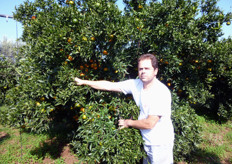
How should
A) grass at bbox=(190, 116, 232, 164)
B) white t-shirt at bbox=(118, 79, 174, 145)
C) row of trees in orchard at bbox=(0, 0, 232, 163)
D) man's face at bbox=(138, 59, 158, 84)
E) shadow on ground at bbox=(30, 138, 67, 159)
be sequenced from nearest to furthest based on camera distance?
white t-shirt at bbox=(118, 79, 174, 145), man's face at bbox=(138, 59, 158, 84), row of trees in orchard at bbox=(0, 0, 232, 163), grass at bbox=(190, 116, 232, 164), shadow on ground at bbox=(30, 138, 67, 159)

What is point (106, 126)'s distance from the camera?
7.21ft

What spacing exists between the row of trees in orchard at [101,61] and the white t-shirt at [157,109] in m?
0.19

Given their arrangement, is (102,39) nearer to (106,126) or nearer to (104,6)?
(104,6)

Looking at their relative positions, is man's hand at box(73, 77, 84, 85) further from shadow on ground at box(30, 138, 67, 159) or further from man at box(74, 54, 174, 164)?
shadow on ground at box(30, 138, 67, 159)

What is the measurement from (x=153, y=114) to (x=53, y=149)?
3784 mm

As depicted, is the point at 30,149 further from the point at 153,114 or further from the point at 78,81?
the point at 153,114

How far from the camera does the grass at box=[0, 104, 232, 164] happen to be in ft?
13.0

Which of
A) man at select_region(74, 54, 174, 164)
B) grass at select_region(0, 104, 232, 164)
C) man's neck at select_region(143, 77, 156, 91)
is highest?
man's neck at select_region(143, 77, 156, 91)

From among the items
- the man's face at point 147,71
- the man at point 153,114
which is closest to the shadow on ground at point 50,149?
the man at point 153,114

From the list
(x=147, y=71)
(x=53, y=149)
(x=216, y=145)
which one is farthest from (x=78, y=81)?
(x=216, y=145)

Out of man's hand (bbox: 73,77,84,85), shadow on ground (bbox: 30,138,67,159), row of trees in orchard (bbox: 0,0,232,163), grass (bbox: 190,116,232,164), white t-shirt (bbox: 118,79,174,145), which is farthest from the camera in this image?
shadow on ground (bbox: 30,138,67,159)

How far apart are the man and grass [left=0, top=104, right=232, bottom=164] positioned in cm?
217

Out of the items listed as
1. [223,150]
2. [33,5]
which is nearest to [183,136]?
[223,150]

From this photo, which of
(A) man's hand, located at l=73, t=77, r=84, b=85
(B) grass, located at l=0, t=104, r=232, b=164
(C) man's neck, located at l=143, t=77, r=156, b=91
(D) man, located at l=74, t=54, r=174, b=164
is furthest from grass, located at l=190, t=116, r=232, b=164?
(A) man's hand, located at l=73, t=77, r=84, b=85
